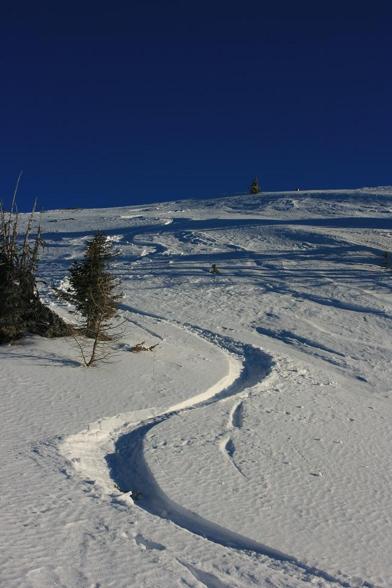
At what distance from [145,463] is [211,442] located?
1.00 meters

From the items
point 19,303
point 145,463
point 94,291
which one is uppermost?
point 94,291

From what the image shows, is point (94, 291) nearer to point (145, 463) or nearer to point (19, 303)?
point (19, 303)

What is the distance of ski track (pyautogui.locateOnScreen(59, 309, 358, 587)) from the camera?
4.55 metres

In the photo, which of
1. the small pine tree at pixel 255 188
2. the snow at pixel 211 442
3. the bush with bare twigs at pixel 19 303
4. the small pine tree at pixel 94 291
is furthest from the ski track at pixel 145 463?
the small pine tree at pixel 255 188

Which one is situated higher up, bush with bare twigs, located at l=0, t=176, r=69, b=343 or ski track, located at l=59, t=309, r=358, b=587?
bush with bare twigs, located at l=0, t=176, r=69, b=343

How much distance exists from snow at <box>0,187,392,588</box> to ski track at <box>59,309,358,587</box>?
0.02 metres

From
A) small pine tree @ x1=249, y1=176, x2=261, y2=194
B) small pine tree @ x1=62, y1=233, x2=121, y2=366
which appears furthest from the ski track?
small pine tree @ x1=249, y1=176, x2=261, y2=194

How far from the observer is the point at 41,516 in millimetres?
4562

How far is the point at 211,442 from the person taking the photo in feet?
22.2

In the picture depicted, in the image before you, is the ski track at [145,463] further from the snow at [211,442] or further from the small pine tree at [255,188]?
the small pine tree at [255,188]

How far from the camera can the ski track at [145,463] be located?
4.55 meters

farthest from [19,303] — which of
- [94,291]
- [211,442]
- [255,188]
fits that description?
[255,188]

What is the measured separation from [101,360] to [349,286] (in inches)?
332

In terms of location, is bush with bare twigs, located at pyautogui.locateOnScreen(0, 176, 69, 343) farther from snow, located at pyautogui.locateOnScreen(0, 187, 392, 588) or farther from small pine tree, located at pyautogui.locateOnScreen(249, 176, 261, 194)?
small pine tree, located at pyautogui.locateOnScreen(249, 176, 261, 194)
